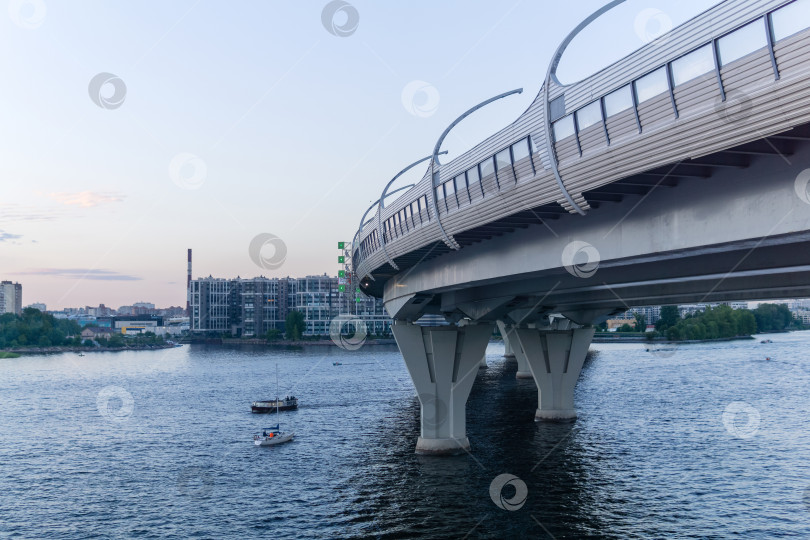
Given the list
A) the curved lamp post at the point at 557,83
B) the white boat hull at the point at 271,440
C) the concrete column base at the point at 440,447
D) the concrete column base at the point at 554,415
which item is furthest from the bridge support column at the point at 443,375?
the curved lamp post at the point at 557,83

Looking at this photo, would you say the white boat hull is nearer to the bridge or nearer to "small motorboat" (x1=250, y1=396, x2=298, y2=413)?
"small motorboat" (x1=250, y1=396, x2=298, y2=413)

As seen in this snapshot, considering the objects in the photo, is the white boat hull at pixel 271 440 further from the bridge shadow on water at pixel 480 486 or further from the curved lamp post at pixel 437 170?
the curved lamp post at pixel 437 170

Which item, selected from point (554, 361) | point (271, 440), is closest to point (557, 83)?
point (271, 440)

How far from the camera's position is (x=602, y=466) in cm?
4300

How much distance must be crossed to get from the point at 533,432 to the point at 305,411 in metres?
28.4

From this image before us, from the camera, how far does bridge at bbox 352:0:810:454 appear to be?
14273mm

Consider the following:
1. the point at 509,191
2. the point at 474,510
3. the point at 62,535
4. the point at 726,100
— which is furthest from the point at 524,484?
the point at 726,100

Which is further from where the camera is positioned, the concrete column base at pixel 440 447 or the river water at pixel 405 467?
the concrete column base at pixel 440 447

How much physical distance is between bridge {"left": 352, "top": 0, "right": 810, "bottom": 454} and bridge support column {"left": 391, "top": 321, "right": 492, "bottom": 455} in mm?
9830

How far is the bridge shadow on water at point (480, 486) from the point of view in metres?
32.2

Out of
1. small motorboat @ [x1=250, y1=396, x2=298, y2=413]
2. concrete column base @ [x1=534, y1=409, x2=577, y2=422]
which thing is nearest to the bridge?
concrete column base @ [x1=534, y1=409, x2=577, y2=422]

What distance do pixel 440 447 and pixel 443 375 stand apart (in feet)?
15.6

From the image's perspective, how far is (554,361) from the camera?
60.3m

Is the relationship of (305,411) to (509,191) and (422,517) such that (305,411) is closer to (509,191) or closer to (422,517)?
(422,517)
